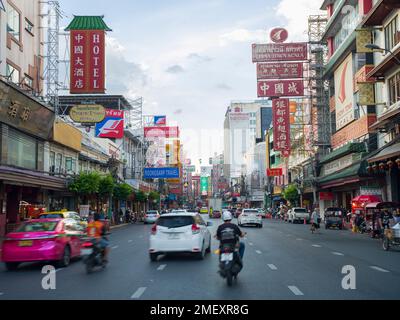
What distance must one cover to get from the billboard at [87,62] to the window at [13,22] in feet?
11.6

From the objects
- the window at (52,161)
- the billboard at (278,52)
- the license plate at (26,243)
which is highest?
the billboard at (278,52)

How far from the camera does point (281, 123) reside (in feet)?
189

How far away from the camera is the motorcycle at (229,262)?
→ 11141 mm

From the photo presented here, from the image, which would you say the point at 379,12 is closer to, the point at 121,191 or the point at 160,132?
the point at 121,191

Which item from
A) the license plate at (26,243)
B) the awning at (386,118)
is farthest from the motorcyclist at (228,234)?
the awning at (386,118)

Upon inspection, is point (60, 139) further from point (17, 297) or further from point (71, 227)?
point (17, 297)

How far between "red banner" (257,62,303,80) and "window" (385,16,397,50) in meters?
15.5

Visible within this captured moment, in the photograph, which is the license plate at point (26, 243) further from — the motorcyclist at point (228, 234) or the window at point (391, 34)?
the window at point (391, 34)

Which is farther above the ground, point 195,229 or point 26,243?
point 195,229

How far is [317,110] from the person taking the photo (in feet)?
188

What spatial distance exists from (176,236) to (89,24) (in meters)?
19.9

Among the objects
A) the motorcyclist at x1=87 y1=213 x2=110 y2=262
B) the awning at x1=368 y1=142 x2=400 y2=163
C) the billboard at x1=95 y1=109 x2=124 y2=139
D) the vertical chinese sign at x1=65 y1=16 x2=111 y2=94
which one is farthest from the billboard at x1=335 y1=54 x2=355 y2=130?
the motorcyclist at x1=87 y1=213 x2=110 y2=262

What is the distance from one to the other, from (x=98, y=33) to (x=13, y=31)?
5224 millimetres

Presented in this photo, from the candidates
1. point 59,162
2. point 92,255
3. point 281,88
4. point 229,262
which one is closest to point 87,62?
point 59,162
